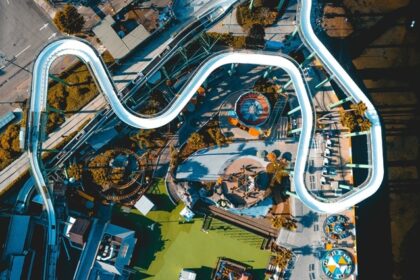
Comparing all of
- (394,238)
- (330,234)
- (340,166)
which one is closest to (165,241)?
(330,234)

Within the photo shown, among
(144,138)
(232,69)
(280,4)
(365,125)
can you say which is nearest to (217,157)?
(144,138)

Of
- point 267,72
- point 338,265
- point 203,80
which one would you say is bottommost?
point 338,265

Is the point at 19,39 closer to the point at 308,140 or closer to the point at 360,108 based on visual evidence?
the point at 308,140

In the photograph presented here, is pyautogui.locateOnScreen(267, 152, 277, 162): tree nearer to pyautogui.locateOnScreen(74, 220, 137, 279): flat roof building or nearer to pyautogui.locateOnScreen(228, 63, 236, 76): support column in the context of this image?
pyautogui.locateOnScreen(228, 63, 236, 76): support column

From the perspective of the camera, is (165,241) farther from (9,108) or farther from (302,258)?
(9,108)

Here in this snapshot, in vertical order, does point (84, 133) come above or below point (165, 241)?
above

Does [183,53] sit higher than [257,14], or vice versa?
[257,14]

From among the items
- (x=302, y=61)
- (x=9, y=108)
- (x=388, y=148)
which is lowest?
(x=9, y=108)

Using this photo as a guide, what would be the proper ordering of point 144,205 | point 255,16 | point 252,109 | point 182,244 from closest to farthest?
point 144,205, point 182,244, point 252,109, point 255,16
